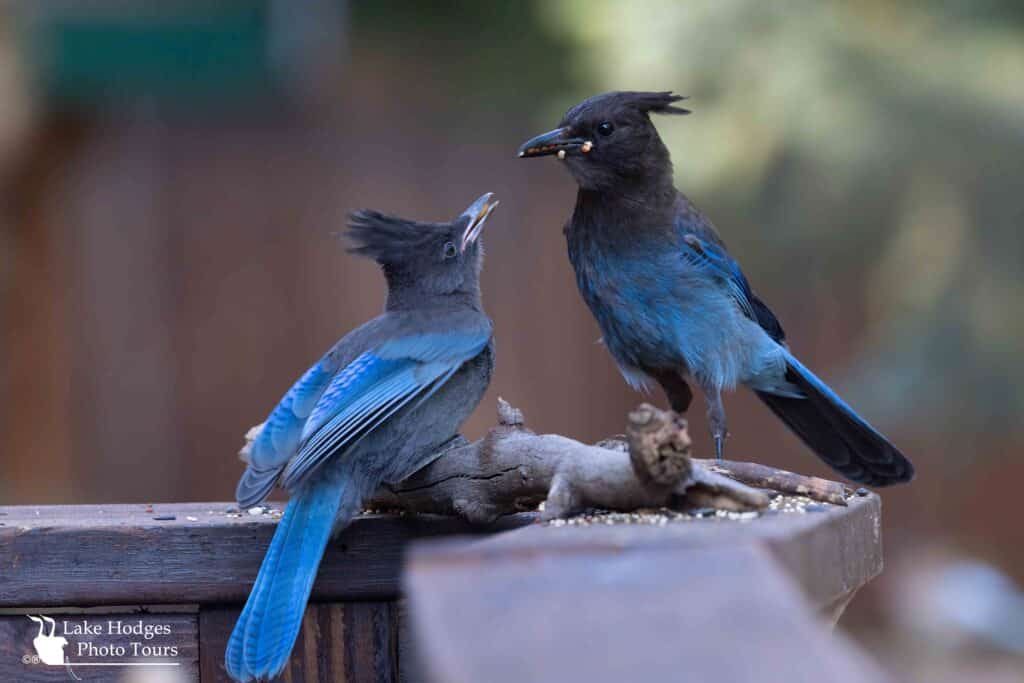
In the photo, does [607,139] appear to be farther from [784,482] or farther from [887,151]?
[887,151]

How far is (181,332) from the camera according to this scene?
8.43 metres

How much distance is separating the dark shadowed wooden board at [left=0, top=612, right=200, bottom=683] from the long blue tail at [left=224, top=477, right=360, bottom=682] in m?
0.17

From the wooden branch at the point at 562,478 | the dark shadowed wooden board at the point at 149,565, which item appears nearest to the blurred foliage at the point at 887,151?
the wooden branch at the point at 562,478

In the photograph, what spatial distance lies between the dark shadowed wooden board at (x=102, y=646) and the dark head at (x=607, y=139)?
1613mm

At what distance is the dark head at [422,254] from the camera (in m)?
3.80

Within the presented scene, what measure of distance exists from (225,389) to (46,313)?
1.19m

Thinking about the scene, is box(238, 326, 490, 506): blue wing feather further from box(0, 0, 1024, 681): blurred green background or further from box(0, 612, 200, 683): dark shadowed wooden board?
box(0, 0, 1024, 681): blurred green background

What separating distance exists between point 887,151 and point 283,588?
11.9 feet

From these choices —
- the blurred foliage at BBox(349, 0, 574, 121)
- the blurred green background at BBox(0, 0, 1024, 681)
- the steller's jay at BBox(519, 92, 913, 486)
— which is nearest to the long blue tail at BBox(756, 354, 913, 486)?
the steller's jay at BBox(519, 92, 913, 486)

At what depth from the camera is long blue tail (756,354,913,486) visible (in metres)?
3.97

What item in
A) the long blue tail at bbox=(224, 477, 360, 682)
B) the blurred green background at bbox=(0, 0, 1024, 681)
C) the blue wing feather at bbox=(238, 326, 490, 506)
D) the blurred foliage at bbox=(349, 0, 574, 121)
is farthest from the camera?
→ the blurred foliage at bbox=(349, 0, 574, 121)

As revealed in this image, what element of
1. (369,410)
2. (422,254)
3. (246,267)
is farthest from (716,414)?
(246,267)

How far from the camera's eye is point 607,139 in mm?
4043

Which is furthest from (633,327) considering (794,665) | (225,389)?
(225,389)
